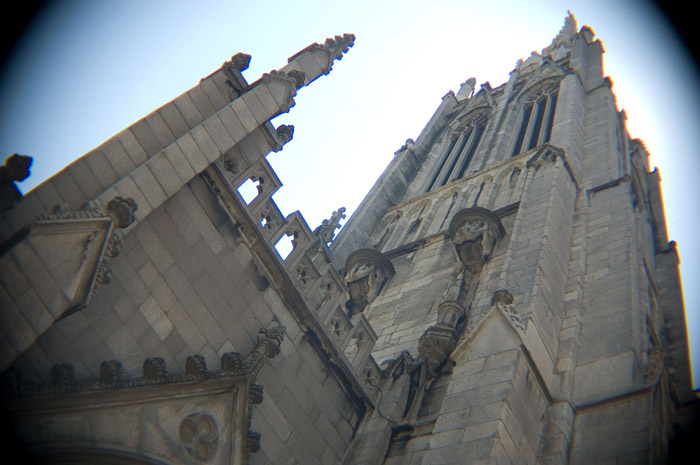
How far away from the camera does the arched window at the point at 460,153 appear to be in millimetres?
23436

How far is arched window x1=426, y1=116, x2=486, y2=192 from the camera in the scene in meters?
23.4

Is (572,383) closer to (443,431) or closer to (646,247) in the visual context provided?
(443,431)

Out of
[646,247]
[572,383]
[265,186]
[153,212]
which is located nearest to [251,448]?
[153,212]

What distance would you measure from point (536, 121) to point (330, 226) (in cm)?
1466

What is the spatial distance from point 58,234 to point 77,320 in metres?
0.96

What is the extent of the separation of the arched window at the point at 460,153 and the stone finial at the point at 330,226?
28.8ft

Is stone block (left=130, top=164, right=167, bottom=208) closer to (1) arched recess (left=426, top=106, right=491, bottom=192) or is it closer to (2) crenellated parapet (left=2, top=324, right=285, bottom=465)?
(2) crenellated parapet (left=2, top=324, right=285, bottom=465)

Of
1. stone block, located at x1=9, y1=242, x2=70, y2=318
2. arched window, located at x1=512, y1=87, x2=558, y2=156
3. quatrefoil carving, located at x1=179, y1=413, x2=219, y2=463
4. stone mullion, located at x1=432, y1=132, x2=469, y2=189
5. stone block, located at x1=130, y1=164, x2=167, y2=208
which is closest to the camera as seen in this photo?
stone block, located at x1=9, y1=242, x2=70, y2=318

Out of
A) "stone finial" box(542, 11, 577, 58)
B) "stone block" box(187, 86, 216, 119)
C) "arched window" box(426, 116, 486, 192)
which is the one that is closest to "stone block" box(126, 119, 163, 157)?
"stone block" box(187, 86, 216, 119)

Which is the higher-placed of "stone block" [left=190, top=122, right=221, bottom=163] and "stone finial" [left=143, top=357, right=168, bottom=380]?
"stone block" [left=190, top=122, right=221, bottom=163]

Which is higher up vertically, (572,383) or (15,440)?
(572,383)

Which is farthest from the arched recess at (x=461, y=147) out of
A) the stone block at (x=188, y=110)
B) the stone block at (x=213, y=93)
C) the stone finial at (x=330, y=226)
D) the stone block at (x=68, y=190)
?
the stone block at (x=68, y=190)

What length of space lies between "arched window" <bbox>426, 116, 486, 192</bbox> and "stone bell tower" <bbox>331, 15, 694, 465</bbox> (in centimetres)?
18

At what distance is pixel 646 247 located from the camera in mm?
17906
